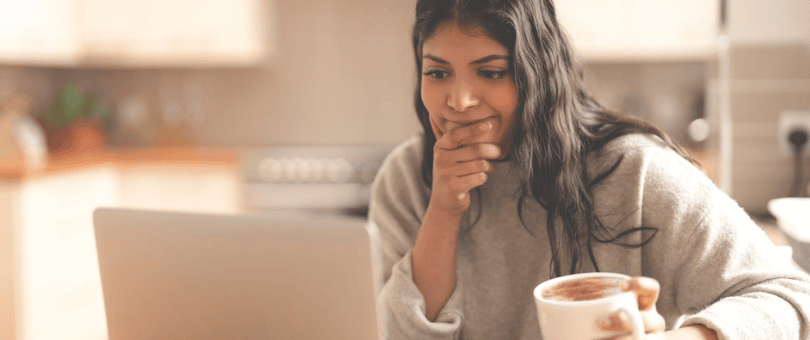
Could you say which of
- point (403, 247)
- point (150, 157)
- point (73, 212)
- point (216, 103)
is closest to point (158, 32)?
point (216, 103)

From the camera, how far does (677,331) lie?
766 mm

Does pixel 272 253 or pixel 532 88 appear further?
pixel 532 88

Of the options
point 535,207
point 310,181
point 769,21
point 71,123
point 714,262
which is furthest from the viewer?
point 71,123

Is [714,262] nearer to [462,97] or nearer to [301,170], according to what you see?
[462,97]

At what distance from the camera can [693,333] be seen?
775mm

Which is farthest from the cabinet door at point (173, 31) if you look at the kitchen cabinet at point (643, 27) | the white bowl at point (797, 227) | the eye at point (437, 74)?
the white bowl at point (797, 227)

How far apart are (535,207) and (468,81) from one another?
0.28 metres

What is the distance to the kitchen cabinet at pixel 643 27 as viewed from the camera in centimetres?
306

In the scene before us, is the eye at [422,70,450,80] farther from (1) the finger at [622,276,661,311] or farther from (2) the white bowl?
(2) the white bowl

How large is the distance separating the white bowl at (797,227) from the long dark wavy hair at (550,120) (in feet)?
0.86

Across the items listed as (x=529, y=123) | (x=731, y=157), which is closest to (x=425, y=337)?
(x=529, y=123)

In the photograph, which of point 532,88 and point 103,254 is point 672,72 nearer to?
point 532,88

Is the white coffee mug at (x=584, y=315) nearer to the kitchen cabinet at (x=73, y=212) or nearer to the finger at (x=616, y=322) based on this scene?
the finger at (x=616, y=322)

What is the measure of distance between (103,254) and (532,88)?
0.60 metres
